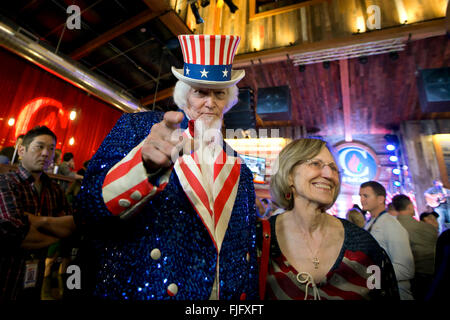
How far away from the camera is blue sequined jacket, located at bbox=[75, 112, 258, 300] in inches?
24.1

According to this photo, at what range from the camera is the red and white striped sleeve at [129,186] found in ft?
1.78

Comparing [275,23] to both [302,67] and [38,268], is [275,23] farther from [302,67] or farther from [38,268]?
[38,268]

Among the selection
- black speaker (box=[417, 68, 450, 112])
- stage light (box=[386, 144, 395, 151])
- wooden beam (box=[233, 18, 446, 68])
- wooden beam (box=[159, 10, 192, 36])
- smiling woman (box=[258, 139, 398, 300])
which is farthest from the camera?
stage light (box=[386, 144, 395, 151])

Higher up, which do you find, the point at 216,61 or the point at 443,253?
the point at 216,61

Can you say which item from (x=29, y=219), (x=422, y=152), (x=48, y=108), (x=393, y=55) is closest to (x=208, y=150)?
(x=29, y=219)

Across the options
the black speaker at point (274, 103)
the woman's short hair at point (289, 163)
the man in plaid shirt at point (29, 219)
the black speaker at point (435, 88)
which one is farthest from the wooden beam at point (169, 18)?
the black speaker at point (435, 88)

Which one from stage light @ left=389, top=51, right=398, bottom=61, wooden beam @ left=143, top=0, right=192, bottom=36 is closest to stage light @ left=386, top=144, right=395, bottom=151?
stage light @ left=389, top=51, right=398, bottom=61

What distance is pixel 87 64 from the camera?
5617mm

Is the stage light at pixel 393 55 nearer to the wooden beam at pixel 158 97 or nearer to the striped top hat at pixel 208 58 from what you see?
the striped top hat at pixel 208 58

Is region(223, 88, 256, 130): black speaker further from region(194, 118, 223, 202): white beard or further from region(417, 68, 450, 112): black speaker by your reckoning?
region(194, 118, 223, 202): white beard

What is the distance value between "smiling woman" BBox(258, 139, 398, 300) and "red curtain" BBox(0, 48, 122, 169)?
20.0 ft

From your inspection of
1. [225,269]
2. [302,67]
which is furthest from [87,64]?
Answer: [225,269]

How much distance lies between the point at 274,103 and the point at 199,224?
4720mm
